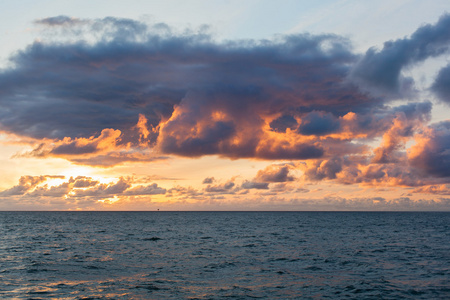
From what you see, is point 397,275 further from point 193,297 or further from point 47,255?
point 47,255

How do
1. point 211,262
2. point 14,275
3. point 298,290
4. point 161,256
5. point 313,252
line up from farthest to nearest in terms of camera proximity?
point 313,252 < point 161,256 < point 211,262 < point 14,275 < point 298,290

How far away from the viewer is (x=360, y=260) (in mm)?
51781

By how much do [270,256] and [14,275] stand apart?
104 feet

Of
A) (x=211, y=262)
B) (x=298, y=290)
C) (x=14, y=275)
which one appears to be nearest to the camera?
(x=298, y=290)

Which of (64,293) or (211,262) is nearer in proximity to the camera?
(64,293)

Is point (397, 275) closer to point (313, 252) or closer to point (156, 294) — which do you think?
point (313, 252)

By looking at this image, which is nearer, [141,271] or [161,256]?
[141,271]

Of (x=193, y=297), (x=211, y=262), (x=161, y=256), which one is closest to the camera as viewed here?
(x=193, y=297)

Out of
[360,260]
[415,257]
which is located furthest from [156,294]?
[415,257]

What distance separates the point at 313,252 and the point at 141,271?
28408 millimetres

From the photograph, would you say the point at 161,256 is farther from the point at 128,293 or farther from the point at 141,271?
the point at 128,293

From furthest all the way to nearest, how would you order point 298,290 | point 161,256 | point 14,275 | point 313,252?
point 313,252 < point 161,256 < point 14,275 < point 298,290

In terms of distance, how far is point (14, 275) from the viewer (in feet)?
134

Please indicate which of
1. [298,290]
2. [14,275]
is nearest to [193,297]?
[298,290]
